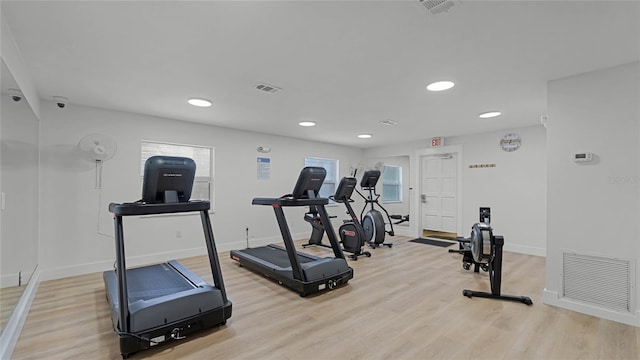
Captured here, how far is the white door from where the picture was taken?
6.21m

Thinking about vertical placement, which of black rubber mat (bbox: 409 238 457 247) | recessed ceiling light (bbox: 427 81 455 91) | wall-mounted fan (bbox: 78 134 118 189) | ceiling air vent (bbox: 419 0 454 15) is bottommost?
black rubber mat (bbox: 409 238 457 247)

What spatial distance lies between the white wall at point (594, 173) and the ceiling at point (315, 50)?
19cm

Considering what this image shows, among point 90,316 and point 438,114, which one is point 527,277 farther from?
point 90,316

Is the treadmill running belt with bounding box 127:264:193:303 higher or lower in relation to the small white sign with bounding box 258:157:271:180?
lower

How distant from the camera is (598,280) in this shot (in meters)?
2.57

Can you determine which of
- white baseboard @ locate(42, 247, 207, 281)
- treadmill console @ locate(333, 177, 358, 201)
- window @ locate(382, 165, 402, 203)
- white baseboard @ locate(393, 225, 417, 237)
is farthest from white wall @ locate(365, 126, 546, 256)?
white baseboard @ locate(42, 247, 207, 281)

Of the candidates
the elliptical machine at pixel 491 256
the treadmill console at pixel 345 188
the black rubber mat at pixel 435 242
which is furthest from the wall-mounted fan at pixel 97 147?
the black rubber mat at pixel 435 242

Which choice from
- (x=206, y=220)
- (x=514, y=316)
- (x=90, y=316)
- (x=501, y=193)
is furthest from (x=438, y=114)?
(x=90, y=316)

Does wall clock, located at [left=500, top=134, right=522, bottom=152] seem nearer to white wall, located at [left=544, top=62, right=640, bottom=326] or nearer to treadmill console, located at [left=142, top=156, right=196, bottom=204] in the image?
white wall, located at [left=544, top=62, right=640, bottom=326]

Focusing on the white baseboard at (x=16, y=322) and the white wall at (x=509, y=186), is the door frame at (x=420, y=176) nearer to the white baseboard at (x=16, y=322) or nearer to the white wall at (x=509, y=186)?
the white wall at (x=509, y=186)

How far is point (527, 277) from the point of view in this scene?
12.3ft

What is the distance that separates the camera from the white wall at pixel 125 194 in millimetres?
3676

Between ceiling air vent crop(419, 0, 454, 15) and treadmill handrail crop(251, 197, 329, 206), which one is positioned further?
treadmill handrail crop(251, 197, 329, 206)

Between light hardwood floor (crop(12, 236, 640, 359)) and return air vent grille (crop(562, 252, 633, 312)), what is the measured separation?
0.18m
